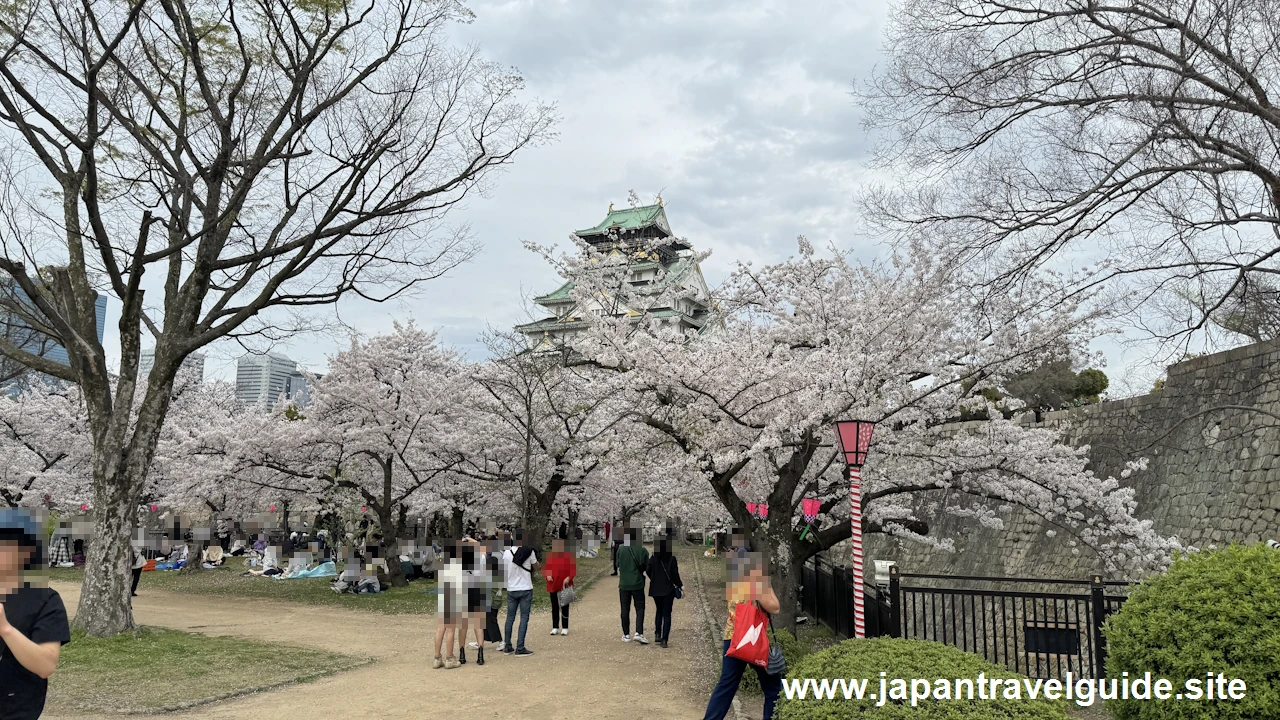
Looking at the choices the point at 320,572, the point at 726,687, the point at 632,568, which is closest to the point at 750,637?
the point at 726,687

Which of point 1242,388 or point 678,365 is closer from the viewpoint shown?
point 678,365

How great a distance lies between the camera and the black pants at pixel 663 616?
1047cm

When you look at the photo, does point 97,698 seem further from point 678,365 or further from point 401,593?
point 401,593

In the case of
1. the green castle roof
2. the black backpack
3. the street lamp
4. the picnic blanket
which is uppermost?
the green castle roof

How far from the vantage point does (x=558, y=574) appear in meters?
11.4

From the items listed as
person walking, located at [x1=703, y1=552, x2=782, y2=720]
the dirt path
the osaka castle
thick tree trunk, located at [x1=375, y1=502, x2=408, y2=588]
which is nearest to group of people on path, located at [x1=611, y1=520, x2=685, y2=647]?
the dirt path

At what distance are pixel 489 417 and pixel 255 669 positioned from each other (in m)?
10.6

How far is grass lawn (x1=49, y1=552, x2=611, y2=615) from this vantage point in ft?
51.6

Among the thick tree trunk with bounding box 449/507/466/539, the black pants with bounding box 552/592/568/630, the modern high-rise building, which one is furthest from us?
the modern high-rise building

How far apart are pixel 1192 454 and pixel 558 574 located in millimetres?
10713

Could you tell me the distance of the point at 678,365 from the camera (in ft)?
30.2

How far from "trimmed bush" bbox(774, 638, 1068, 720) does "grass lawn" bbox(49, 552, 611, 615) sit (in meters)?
11.8

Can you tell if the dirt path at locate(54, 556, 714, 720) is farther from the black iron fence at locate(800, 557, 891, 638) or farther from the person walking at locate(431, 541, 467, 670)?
the black iron fence at locate(800, 557, 891, 638)

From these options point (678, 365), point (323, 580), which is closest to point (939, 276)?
point (678, 365)
